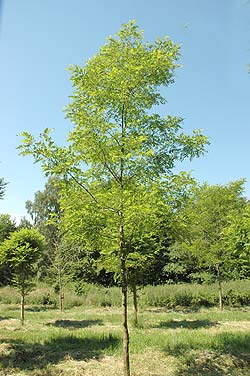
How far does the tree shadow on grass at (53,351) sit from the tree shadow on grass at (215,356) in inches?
71.1

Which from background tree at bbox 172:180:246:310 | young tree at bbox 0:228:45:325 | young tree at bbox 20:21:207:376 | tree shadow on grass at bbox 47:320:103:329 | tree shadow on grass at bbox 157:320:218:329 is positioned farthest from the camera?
background tree at bbox 172:180:246:310

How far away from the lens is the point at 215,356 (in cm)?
751

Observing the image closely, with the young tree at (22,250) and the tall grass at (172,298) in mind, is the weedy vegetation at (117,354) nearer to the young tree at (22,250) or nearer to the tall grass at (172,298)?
the young tree at (22,250)

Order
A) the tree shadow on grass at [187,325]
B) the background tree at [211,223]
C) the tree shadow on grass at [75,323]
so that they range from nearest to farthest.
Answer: the tree shadow on grass at [187,325] → the tree shadow on grass at [75,323] → the background tree at [211,223]

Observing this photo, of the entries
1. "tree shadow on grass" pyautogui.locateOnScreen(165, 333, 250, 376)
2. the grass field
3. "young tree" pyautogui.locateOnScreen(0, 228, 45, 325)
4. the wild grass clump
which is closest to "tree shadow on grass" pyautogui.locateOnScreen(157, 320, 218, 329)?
the grass field

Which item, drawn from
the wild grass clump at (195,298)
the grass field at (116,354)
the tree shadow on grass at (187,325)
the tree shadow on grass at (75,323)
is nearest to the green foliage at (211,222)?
the wild grass clump at (195,298)

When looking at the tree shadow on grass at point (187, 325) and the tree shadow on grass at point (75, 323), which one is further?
the tree shadow on grass at point (75, 323)

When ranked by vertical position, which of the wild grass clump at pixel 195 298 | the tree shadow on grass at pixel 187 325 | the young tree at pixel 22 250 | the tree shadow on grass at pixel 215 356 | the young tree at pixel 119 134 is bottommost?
the wild grass clump at pixel 195 298

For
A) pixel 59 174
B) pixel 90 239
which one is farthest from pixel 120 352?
pixel 59 174

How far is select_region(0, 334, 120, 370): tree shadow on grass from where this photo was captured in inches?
289

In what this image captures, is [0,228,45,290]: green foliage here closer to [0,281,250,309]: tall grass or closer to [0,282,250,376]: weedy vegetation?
[0,282,250,376]: weedy vegetation

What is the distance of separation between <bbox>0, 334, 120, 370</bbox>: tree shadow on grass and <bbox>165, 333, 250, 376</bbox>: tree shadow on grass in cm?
180

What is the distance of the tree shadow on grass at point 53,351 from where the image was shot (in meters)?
7.33

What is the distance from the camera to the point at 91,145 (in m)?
6.11
